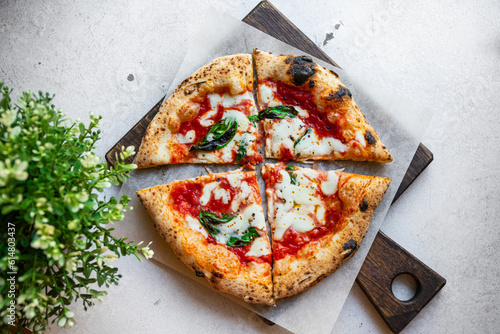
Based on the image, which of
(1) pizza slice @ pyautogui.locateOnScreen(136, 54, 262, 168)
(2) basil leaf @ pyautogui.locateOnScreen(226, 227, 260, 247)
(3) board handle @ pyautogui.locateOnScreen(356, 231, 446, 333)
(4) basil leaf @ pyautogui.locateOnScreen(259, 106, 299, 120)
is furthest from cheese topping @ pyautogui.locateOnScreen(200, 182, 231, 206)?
(3) board handle @ pyautogui.locateOnScreen(356, 231, 446, 333)

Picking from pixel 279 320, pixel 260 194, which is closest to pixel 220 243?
pixel 260 194

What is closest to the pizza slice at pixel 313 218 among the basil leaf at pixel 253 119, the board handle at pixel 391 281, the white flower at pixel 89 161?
the board handle at pixel 391 281

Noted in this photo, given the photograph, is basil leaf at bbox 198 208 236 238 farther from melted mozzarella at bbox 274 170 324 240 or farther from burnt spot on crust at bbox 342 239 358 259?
burnt spot on crust at bbox 342 239 358 259

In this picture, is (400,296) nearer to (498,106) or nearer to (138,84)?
(498,106)

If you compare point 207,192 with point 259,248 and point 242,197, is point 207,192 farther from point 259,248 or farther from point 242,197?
point 259,248

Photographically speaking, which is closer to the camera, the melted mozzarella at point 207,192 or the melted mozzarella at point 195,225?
the melted mozzarella at point 195,225

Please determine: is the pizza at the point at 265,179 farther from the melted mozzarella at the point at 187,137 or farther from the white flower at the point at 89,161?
the white flower at the point at 89,161

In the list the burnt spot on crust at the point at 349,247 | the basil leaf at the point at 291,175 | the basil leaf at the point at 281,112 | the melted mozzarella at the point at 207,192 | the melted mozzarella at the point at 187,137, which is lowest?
the melted mozzarella at the point at 207,192
